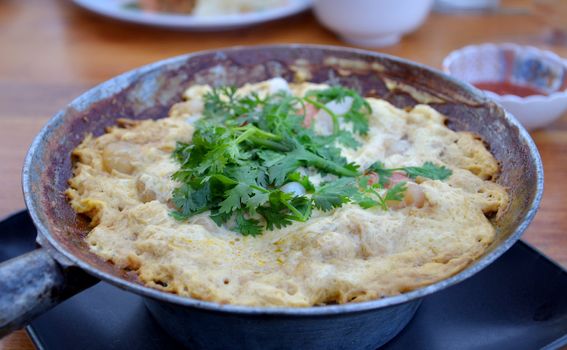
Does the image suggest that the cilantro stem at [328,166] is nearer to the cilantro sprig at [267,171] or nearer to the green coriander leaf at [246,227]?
the cilantro sprig at [267,171]

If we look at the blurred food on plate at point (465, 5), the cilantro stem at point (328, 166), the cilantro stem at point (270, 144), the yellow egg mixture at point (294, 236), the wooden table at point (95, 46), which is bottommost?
the wooden table at point (95, 46)

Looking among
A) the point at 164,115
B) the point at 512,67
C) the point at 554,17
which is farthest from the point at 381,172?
the point at 554,17

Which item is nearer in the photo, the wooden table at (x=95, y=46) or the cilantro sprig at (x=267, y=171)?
the cilantro sprig at (x=267, y=171)

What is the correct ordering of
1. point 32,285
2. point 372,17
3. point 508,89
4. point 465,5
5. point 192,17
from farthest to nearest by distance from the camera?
point 465,5
point 192,17
point 372,17
point 508,89
point 32,285

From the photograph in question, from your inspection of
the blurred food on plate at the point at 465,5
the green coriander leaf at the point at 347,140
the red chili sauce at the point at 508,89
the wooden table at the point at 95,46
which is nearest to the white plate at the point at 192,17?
the wooden table at the point at 95,46

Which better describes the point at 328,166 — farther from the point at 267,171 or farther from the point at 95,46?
the point at 95,46

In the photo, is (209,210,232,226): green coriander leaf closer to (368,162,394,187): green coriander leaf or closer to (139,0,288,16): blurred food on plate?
(368,162,394,187): green coriander leaf

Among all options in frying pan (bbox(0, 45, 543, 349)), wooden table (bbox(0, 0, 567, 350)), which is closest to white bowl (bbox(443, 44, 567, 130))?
wooden table (bbox(0, 0, 567, 350))
